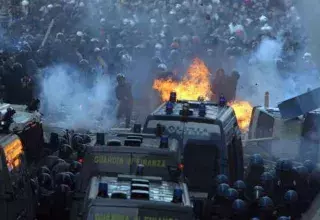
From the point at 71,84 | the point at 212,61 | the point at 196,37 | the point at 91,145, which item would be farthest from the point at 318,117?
the point at 196,37

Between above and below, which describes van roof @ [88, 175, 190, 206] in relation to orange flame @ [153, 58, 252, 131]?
below

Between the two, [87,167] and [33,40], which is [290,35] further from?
[87,167]

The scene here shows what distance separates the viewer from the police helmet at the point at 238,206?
41.2ft

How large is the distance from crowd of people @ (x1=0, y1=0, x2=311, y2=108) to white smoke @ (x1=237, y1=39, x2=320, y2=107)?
0.50m

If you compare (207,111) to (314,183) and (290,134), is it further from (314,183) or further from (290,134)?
(290,134)

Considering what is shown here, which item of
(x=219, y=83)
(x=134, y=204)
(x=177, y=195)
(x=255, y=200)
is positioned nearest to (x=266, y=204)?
(x=255, y=200)

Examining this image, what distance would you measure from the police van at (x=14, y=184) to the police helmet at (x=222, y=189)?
10.2 feet

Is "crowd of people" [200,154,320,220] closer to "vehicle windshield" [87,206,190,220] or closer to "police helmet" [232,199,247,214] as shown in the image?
"police helmet" [232,199,247,214]

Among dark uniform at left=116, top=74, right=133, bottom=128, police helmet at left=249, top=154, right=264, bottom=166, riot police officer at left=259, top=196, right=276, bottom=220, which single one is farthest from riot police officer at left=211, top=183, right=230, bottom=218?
dark uniform at left=116, top=74, right=133, bottom=128

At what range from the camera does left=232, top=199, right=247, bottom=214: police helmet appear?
12.6 meters

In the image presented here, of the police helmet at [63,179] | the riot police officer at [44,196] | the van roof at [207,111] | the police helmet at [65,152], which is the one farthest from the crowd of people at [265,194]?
the police helmet at [65,152]

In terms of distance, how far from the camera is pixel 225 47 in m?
31.9

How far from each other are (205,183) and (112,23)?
23.7 m

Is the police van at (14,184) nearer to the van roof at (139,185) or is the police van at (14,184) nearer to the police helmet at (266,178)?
the van roof at (139,185)
